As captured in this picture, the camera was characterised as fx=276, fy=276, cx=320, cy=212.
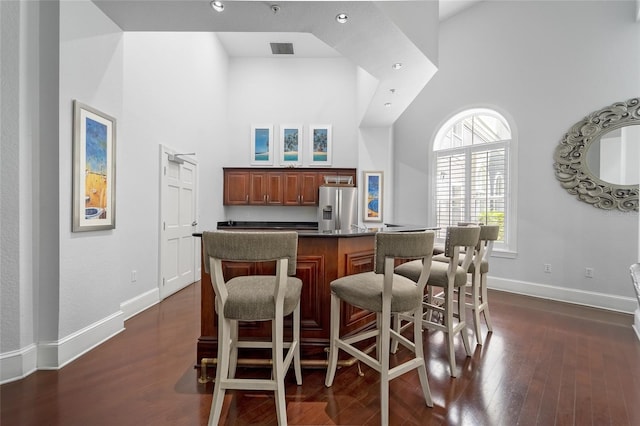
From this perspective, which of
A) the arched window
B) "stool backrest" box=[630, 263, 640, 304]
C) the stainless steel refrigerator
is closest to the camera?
"stool backrest" box=[630, 263, 640, 304]

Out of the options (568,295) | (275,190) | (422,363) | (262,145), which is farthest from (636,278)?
(262,145)

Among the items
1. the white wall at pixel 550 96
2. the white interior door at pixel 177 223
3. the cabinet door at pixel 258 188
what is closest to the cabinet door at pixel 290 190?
the cabinet door at pixel 258 188

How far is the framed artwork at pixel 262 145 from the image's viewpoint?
6.37 metres

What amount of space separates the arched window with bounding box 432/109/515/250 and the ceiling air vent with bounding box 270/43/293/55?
12.1 ft

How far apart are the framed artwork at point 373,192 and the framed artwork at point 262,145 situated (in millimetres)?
2294

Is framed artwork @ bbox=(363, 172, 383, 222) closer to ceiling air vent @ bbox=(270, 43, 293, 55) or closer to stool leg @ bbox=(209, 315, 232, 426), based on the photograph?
ceiling air vent @ bbox=(270, 43, 293, 55)

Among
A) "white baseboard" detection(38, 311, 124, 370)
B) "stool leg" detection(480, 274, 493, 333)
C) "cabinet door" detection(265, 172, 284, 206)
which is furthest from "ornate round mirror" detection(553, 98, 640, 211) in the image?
"white baseboard" detection(38, 311, 124, 370)

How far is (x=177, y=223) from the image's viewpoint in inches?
164

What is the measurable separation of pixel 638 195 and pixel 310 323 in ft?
14.5

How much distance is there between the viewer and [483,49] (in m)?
4.66

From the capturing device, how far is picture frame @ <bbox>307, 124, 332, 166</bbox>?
6.35m

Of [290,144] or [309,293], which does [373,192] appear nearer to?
[290,144]

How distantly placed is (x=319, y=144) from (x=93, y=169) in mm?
4593

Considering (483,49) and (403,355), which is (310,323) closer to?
(403,355)
